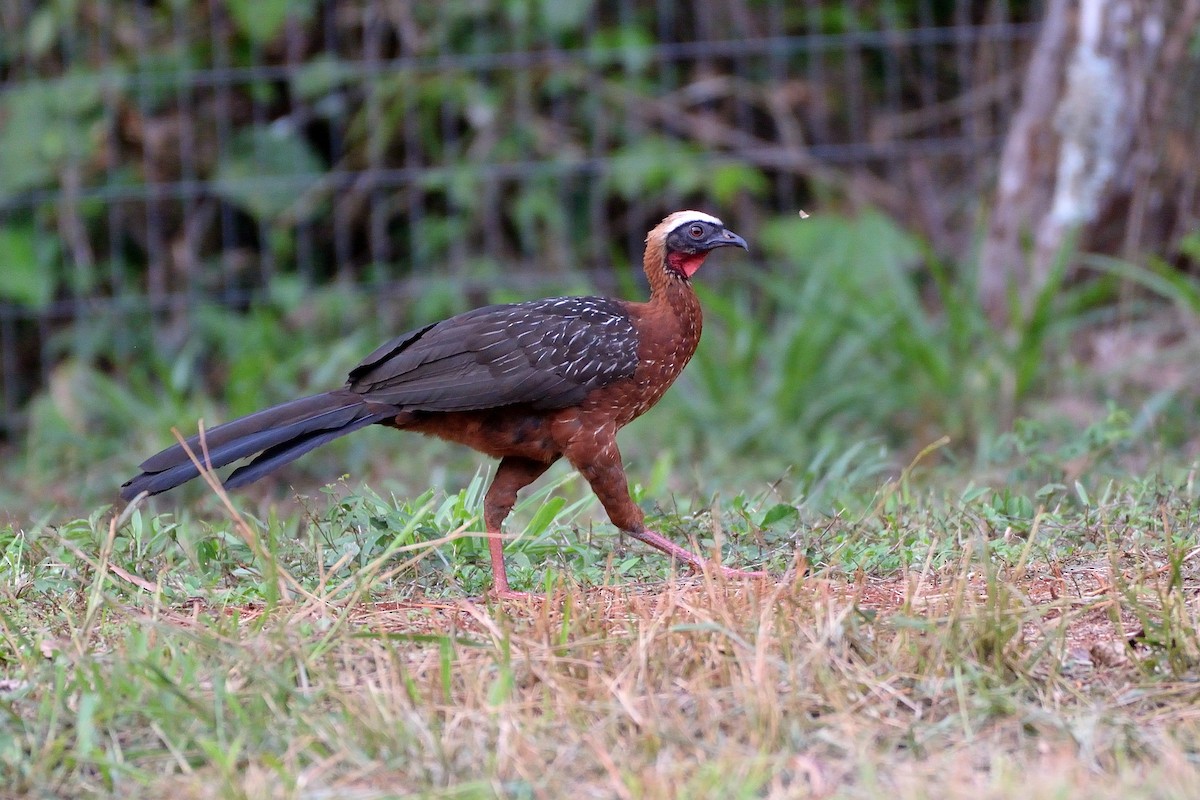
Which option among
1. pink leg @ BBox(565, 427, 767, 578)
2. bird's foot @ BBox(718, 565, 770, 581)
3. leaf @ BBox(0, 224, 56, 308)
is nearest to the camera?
bird's foot @ BBox(718, 565, 770, 581)

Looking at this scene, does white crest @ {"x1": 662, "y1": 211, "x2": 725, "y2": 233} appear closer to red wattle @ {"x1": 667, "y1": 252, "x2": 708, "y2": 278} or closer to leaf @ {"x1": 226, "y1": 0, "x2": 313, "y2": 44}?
red wattle @ {"x1": 667, "y1": 252, "x2": 708, "y2": 278}

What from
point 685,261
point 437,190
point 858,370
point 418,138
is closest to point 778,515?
point 685,261

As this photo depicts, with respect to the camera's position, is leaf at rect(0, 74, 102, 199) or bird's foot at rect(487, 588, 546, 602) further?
leaf at rect(0, 74, 102, 199)

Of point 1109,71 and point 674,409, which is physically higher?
point 1109,71

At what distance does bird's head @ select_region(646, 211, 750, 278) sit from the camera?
4.54 metres

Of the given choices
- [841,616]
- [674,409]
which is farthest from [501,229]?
[841,616]

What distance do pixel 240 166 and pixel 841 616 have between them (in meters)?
6.36

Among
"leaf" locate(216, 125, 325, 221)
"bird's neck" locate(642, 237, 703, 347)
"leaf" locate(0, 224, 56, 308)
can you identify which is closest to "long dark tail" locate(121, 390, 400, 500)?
"bird's neck" locate(642, 237, 703, 347)

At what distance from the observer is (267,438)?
406 cm

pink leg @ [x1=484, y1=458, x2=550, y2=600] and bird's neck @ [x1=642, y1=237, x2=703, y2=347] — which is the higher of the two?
bird's neck @ [x1=642, y1=237, x2=703, y2=347]

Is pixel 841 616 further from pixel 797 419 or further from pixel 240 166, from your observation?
pixel 240 166

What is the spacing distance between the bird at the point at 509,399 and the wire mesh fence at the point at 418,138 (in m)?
3.67

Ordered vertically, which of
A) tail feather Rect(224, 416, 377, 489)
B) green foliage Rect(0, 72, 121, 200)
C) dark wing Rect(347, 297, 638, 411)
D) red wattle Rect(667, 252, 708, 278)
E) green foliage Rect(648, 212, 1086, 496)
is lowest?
green foliage Rect(648, 212, 1086, 496)

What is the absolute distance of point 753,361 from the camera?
7395 millimetres
